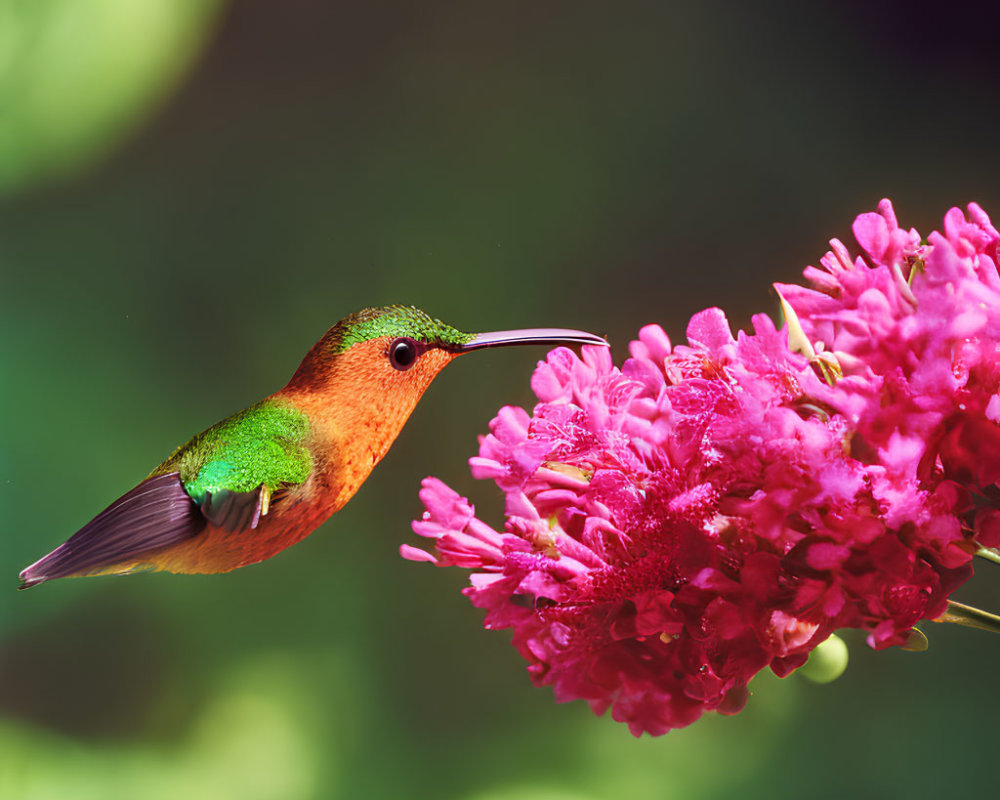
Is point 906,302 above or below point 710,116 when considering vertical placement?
below

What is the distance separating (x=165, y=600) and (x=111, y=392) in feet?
0.76

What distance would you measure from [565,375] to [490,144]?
1.69 ft

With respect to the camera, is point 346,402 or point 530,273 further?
point 530,273

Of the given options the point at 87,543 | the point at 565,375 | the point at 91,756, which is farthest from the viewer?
the point at 91,756

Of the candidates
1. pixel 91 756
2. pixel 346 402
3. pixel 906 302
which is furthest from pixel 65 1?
pixel 906 302

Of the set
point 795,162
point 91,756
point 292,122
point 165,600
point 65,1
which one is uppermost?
point 65,1

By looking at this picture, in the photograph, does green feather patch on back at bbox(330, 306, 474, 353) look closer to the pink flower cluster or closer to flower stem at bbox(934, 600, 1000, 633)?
the pink flower cluster

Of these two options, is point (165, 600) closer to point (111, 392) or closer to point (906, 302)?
point (111, 392)

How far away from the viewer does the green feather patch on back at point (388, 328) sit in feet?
2.65

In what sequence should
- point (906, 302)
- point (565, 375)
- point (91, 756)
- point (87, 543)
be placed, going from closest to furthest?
point (906, 302) → point (565, 375) → point (87, 543) → point (91, 756)

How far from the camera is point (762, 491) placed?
40cm

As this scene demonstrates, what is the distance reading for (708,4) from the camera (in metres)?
0.95

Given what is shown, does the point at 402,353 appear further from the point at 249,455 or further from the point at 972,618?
the point at 972,618

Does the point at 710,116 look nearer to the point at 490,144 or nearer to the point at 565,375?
→ the point at 490,144
